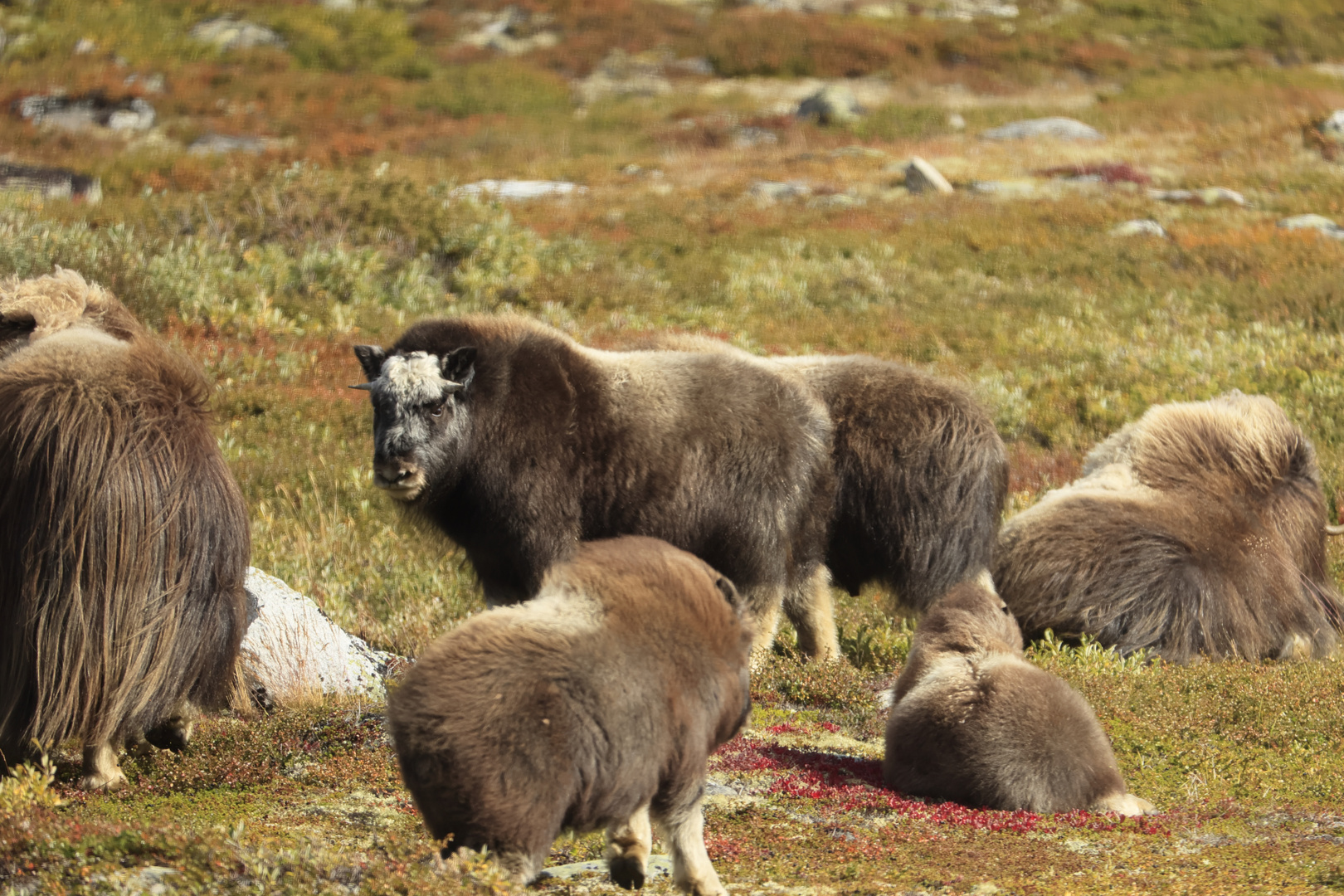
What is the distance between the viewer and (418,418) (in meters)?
6.45

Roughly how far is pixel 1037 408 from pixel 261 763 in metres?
11.8

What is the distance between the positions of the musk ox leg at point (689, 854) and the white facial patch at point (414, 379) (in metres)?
2.84

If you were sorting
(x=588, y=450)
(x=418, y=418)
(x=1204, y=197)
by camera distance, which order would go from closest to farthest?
1. (x=418, y=418)
2. (x=588, y=450)
3. (x=1204, y=197)

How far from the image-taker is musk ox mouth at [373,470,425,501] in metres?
6.32

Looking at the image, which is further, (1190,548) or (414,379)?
(1190,548)

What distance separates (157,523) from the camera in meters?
5.50

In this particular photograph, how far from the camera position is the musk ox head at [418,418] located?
635 centimetres

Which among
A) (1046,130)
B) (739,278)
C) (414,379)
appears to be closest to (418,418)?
(414,379)

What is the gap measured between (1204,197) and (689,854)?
28387mm

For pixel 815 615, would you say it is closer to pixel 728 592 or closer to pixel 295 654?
pixel 295 654

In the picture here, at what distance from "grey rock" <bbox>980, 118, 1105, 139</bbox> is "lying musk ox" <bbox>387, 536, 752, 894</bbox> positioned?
38.0m

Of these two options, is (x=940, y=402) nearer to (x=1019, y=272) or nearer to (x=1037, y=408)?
(x=1037, y=408)

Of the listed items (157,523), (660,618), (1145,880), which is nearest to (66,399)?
(157,523)

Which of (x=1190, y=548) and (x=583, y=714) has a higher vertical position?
(x=583, y=714)
